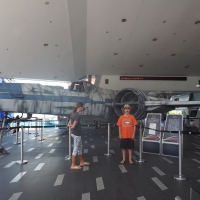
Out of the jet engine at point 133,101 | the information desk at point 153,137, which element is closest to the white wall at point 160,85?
the jet engine at point 133,101

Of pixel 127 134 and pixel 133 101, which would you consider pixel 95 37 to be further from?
pixel 127 134

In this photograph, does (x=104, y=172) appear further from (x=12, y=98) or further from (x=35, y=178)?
(x=12, y=98)

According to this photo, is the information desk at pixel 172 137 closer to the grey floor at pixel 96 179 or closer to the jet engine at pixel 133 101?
the grey floor at pixel 96 179

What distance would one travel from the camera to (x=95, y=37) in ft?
44.3

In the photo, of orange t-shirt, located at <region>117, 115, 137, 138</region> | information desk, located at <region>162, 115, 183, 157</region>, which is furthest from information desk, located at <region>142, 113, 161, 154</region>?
orange t-shirt, located at <region>117, 115, 137, 138</region>

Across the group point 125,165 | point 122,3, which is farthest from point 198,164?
point 122,3

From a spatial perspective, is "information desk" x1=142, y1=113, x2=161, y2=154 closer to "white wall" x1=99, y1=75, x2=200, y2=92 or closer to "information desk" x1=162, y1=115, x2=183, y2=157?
"information desk" x1=162, y1=115, x2=183, y2=157

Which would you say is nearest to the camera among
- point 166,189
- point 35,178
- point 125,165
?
point 166,189

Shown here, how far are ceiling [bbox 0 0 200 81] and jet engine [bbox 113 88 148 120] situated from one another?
4.10 metres

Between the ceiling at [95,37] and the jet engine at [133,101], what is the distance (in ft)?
13.5

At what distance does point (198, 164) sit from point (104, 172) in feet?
8.46

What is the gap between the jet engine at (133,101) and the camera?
11.0 metres

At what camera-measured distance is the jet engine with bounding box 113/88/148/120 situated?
1103cm

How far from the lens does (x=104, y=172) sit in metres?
4.60
